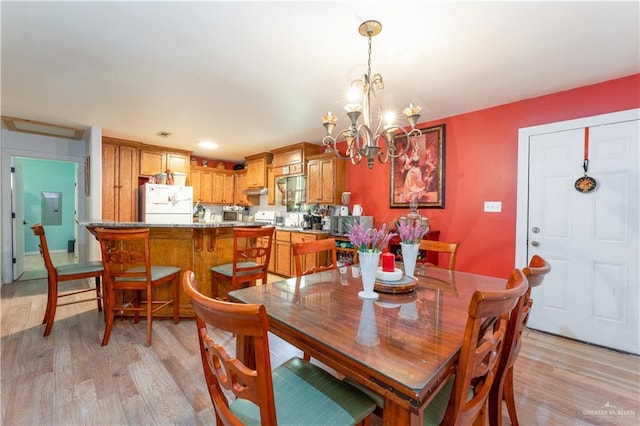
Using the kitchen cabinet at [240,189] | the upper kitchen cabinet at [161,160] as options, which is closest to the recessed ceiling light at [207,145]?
the upper kitchen cabinet at [161,160]

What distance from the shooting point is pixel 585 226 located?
2.57 metres

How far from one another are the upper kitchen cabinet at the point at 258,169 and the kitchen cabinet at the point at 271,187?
8 cm

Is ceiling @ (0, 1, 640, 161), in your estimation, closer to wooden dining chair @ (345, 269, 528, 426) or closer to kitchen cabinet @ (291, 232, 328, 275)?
wooden dining chair @ (345, 269, 528, 426)

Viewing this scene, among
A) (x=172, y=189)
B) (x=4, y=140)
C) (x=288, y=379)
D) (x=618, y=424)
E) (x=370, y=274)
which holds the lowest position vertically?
(x=618, y=424)

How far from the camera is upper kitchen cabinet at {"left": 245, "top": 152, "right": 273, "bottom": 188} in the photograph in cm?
562

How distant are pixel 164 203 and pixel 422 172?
160 inches

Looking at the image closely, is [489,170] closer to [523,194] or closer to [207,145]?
[523,194]

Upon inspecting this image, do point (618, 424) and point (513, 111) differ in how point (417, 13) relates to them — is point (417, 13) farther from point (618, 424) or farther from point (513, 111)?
point (618, 424)

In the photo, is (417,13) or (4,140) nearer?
(417,13)

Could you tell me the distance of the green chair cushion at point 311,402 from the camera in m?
0.95

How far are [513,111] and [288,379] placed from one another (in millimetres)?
3362

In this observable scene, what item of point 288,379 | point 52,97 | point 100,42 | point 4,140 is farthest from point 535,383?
point 4,140

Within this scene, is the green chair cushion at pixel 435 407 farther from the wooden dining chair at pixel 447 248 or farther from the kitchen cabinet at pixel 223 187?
the kitchen cabinet at pixel 223 187

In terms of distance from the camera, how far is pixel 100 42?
198 cm
